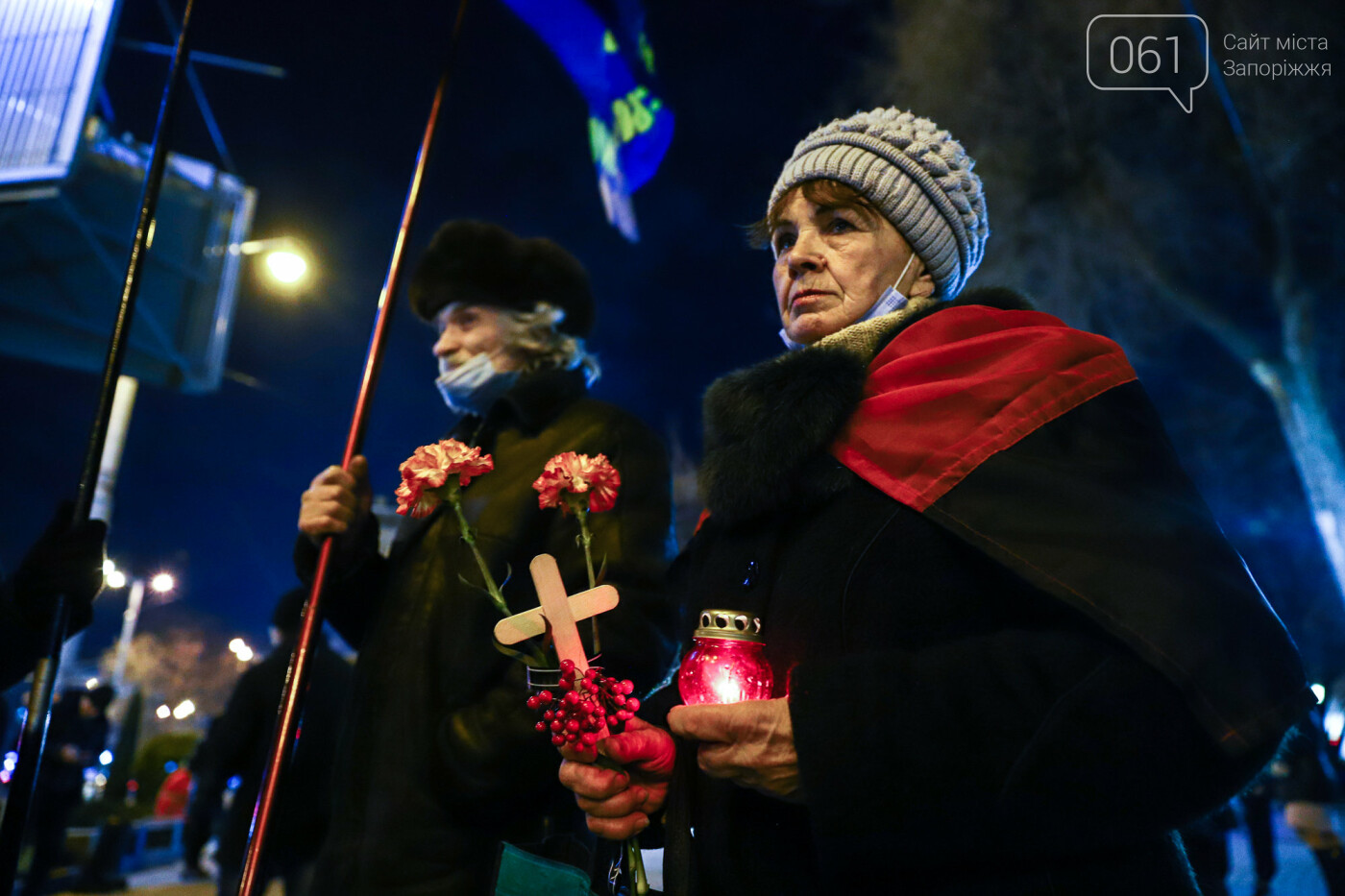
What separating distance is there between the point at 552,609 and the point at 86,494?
1.50m

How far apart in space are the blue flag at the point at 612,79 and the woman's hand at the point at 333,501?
1.59 meters

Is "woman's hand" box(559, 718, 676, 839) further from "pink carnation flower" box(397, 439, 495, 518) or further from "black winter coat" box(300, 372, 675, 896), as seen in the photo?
"black winter coat" box(300, 372, 675, 896)

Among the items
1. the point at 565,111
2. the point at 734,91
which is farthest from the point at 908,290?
the point at 734,91

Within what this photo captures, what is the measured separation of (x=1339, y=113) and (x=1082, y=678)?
39.5ft

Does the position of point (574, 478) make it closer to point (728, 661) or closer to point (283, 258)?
point (728, 661)

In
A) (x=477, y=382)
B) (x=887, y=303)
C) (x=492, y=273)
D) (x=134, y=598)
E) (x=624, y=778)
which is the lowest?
(x=624, y=778)

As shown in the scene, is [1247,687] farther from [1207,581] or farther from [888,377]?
[888,377]

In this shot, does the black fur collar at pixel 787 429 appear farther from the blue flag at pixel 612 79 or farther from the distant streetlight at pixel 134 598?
the distant streetlight at pixel 134 598

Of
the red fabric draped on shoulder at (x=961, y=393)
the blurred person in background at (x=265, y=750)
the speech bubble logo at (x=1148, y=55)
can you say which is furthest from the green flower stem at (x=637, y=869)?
the speech bubble logo at (x=1148, y=55)

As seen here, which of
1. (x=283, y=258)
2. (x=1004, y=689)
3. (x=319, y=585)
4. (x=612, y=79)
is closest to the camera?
(x=1004, y=689)

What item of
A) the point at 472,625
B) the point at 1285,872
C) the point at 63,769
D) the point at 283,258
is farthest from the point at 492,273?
the point at 1285,872

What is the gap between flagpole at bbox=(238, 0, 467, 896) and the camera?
5.00ft

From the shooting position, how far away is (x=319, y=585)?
1.85 m

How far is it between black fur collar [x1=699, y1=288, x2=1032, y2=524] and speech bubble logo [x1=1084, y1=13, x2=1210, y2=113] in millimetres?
8880
